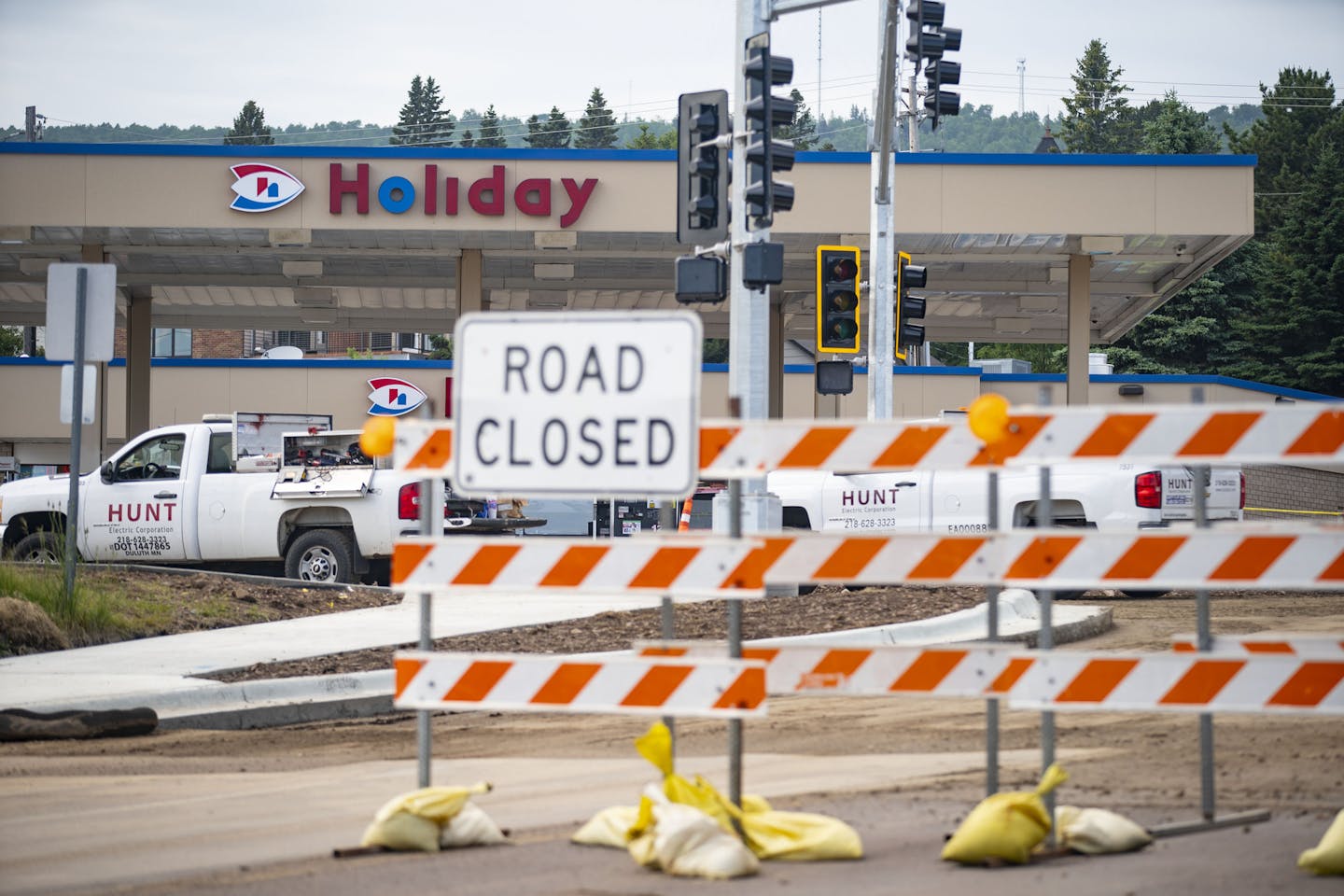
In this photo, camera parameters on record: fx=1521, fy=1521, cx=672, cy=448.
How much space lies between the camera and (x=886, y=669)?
19.6ft

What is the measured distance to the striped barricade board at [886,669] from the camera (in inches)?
232

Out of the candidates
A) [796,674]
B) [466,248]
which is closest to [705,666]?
[796,674]

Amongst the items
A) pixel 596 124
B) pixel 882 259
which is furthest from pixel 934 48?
pixel 596 124

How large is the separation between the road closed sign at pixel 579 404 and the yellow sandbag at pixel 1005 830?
167 centimetres

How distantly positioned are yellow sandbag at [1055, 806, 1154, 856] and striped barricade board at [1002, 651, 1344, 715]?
48 centimetres

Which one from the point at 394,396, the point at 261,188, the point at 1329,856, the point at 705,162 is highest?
the point at 261,188

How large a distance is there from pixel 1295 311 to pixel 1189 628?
57.4 meters

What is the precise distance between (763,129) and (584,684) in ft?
A: 36.7

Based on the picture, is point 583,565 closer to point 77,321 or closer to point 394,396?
point 77,321

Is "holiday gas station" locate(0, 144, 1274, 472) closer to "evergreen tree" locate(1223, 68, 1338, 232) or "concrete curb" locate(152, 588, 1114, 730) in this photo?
"concrete curb" locate(152, 588, 1114, 730)

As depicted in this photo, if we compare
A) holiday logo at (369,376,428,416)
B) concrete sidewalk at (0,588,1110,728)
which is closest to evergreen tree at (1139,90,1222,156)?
holiday logo at (369,376,428,416)

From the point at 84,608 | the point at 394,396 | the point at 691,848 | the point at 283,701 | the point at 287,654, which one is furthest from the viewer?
the point at 394,396

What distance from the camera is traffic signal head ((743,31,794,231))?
52.7 ft

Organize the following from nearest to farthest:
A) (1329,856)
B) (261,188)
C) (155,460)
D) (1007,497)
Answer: (1329,856)
(1007,497)
(155,460)
(261,188)
